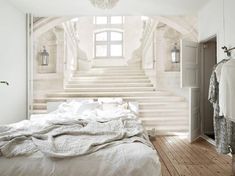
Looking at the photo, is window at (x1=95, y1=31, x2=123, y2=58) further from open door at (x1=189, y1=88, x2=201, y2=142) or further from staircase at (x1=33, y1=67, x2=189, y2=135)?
open door at (x1=189, y1=88, x2=201, y2=142)

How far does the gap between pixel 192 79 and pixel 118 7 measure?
2127mm

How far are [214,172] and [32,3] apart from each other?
14.1 ft

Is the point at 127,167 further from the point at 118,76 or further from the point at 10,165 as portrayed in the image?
the point at 118,76

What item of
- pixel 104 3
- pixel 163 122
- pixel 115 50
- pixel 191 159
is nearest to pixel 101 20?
pixel 115 50

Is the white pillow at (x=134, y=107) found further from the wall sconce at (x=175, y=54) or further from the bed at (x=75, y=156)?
the bed at (x=75, y=156)

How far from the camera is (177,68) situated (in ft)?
21.6

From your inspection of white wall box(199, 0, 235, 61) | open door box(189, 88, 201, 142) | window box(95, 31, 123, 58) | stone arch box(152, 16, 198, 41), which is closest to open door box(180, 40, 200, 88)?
open door box(189, 88, 201, 142)

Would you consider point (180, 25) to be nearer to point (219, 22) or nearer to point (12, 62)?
point (219, 22)

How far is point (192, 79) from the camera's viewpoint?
16.3 feet

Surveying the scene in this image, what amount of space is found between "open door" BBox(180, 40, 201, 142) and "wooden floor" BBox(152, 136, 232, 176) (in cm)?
32

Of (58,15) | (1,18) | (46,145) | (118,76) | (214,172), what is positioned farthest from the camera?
(118,76)

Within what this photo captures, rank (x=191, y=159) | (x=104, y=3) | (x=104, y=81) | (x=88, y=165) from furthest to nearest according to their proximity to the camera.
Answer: (x=104, y=81), (x=191, y=159), (x=104, y=3), (x=88, y=165)

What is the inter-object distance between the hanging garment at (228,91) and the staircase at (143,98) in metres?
2.83

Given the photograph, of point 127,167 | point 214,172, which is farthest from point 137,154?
point 214,172
